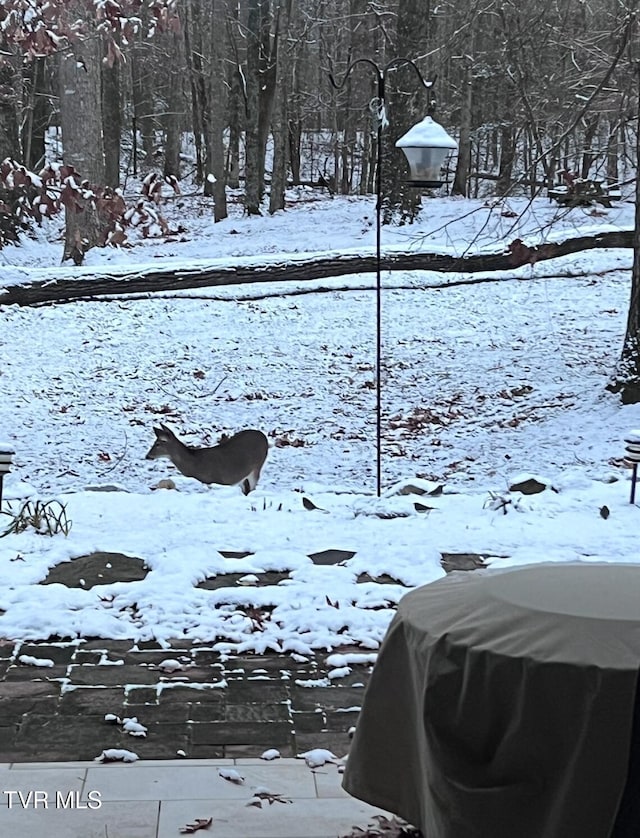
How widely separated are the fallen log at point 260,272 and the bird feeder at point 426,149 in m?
6.77

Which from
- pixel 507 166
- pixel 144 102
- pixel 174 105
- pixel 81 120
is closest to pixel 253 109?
pixel 174 105

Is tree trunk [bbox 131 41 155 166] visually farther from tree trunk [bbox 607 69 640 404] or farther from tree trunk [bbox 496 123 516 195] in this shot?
tree trunk [bbox 607 69 640 404]

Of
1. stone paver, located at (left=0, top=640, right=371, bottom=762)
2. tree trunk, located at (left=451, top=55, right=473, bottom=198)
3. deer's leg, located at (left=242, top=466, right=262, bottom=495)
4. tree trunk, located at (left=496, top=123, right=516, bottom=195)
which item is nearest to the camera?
stone paver, located at (left=0, top=640, right=371, bottom=762)

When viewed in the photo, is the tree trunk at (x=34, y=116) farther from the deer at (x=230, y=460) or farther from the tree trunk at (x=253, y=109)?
A: the deer at (x=230, y=460)

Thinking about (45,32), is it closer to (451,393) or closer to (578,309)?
(451,393)

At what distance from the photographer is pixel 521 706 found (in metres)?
2.07

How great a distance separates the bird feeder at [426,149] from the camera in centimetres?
677

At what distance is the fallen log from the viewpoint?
46.6 ft

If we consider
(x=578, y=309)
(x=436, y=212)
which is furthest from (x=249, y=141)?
(x=578, y=309)

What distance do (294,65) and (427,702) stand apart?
87.9ft

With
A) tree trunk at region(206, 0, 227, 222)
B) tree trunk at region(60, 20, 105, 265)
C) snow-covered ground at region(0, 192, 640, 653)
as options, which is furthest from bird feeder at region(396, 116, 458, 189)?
tree trunk at region(206, 0, 227, 222)

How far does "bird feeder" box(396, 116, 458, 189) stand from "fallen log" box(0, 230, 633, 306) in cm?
677

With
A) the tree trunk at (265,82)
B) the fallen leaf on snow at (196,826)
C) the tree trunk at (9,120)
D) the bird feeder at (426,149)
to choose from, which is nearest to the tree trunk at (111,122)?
the tree trunk at (265,82)

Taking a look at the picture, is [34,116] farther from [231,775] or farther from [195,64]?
[231,775]
